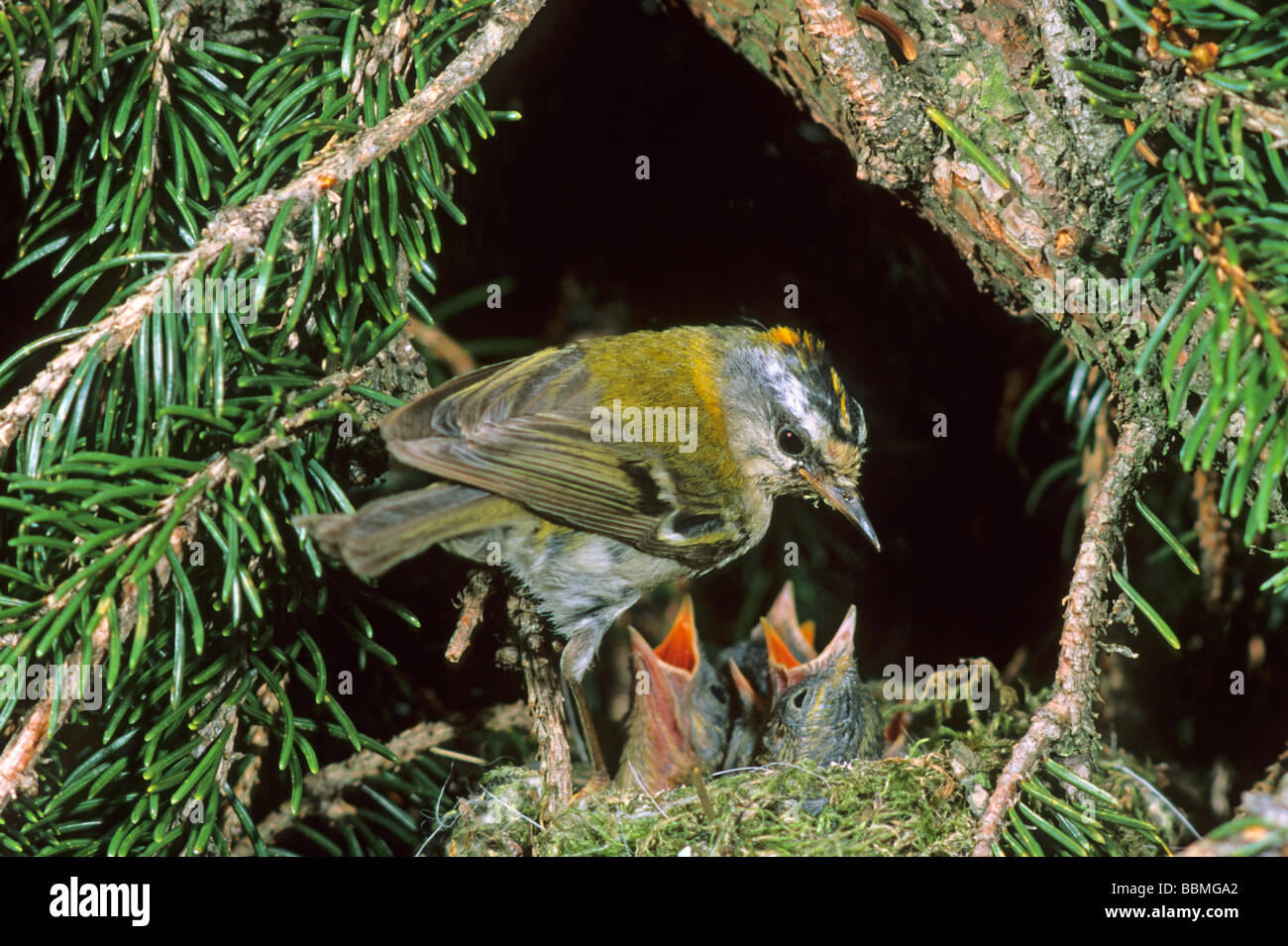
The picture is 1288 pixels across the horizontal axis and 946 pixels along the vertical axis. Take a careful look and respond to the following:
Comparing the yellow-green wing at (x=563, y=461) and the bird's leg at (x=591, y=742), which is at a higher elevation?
the yellow-green wing at (x=563, y=461)

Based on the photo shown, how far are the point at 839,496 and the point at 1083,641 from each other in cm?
89

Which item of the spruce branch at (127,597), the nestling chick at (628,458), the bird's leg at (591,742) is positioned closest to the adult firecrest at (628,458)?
the nestling chick at (628,458)

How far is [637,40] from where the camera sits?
2.37m

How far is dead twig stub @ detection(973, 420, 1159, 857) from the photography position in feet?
5.00

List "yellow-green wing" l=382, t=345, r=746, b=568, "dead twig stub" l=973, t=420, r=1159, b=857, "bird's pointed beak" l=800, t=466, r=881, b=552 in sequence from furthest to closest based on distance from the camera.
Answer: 1. "bird's pointed beak" l=800, t=466, r=881, b=552
2. "yellow-green wing" l=382, t=345, r=746, b=568
3. "dead twig stub" l=973, t=420, r=1159, b=857

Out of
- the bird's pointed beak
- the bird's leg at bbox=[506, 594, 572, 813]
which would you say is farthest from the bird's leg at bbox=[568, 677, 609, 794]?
the bird's pointed beak

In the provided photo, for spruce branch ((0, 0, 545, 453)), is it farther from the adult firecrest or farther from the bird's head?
the bird's head

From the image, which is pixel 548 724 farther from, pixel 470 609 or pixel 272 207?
pixel 272 207

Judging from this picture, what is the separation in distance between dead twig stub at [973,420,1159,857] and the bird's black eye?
2.93ft

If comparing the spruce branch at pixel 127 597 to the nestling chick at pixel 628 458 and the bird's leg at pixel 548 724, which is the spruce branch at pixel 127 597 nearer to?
the nestling chick at pixel 628 458

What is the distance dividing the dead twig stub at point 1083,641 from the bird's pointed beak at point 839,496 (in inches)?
29.6

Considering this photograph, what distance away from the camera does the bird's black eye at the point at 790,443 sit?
243 cm

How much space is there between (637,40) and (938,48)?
95cm

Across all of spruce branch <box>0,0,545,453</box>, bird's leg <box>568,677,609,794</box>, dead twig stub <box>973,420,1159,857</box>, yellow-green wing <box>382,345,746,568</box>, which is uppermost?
spruce branch <box>0,0,545,453</box>
